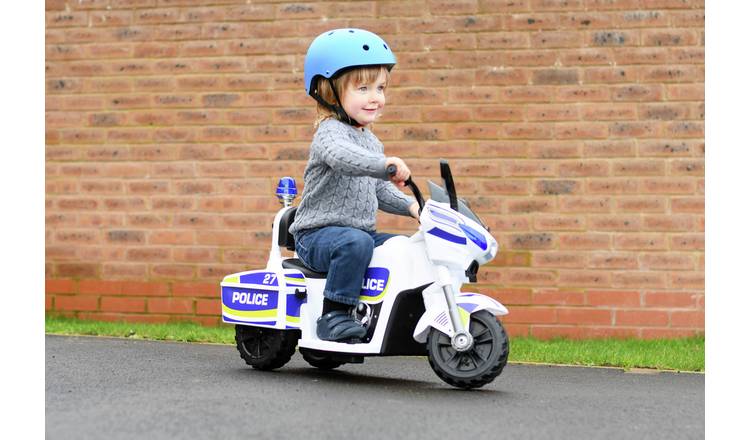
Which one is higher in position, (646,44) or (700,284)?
(646,44)

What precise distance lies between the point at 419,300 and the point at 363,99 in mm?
1037

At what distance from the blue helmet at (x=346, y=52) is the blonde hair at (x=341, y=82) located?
0.04 m

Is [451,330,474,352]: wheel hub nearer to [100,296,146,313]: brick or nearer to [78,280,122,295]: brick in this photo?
[100,296,146,313]: brick

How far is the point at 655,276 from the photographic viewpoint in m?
7.48

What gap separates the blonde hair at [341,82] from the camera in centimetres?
543

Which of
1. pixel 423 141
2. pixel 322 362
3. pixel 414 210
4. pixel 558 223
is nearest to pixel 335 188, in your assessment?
pixel 414 210

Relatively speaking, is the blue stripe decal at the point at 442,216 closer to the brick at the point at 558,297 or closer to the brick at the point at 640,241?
the brick at the point at 558,297

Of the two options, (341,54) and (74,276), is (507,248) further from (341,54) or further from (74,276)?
(74,276)

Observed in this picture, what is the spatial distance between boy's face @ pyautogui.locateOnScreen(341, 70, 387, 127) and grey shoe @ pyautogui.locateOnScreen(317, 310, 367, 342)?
985mm

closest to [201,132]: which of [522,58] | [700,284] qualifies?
[522,58]

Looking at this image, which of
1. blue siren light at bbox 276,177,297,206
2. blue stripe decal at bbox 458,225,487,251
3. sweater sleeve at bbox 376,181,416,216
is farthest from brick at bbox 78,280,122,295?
blue stripe decal at bbox 458,225,487,251

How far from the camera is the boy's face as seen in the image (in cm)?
545

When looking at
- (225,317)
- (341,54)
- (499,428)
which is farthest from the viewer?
(225,317)

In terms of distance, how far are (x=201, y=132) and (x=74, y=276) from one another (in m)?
1.48
